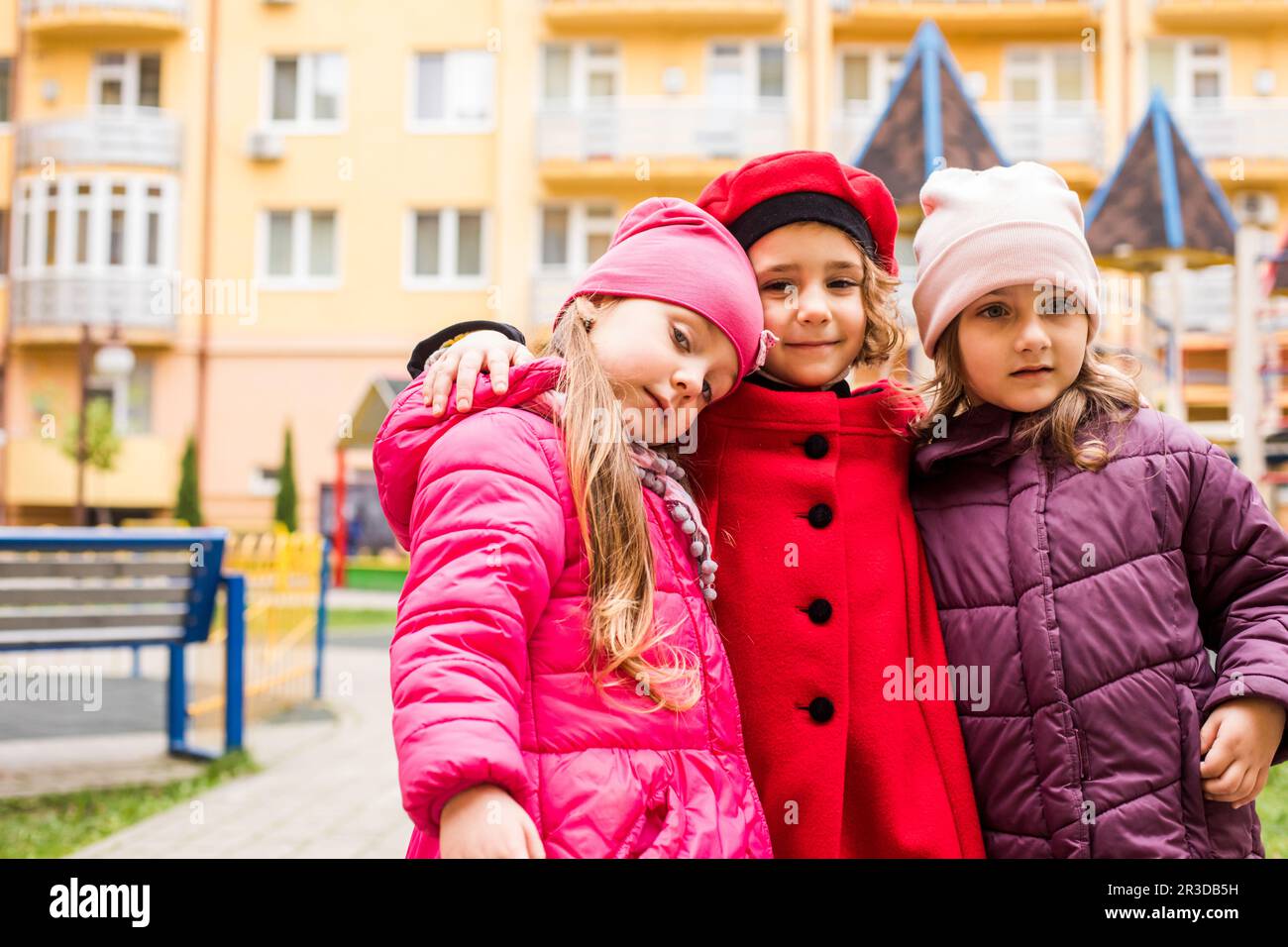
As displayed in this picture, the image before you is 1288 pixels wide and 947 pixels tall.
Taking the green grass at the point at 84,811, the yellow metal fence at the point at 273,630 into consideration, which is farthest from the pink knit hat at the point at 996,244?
the yellow metal fence at the point at 273,630

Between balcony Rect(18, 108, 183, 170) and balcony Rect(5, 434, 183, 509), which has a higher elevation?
balcony Rect(18, 108, 183, 170)

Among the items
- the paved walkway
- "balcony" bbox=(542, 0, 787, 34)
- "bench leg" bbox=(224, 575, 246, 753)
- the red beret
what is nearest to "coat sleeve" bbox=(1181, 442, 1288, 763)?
the red beret

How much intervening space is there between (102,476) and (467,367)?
21925 mm

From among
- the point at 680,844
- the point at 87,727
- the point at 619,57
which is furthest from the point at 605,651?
the point at 619,57

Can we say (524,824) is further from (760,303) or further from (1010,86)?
(1010,86)

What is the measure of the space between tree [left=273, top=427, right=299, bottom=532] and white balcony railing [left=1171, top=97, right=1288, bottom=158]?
50.9 feet

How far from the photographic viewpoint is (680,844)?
4.95 feet

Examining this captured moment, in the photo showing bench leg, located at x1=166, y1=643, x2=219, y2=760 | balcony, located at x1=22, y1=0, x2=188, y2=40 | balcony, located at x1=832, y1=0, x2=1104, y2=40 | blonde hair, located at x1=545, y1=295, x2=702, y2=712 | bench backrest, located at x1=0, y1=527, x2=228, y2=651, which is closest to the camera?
blonde hair, located at x1=545, y1=295, x2=702, y2=712

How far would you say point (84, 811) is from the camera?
4.86 m

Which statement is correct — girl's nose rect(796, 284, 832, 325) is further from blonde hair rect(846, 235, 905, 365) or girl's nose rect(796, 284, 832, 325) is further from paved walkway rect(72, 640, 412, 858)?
paved walkway rect(72, 640, 412, 858)

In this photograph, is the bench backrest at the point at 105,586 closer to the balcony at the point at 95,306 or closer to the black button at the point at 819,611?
the black button at the point at 819,611

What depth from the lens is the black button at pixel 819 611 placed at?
188 cm

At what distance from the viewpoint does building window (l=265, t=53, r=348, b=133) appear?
71.8 feet

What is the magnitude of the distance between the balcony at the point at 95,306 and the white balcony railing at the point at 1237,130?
17662 mm
